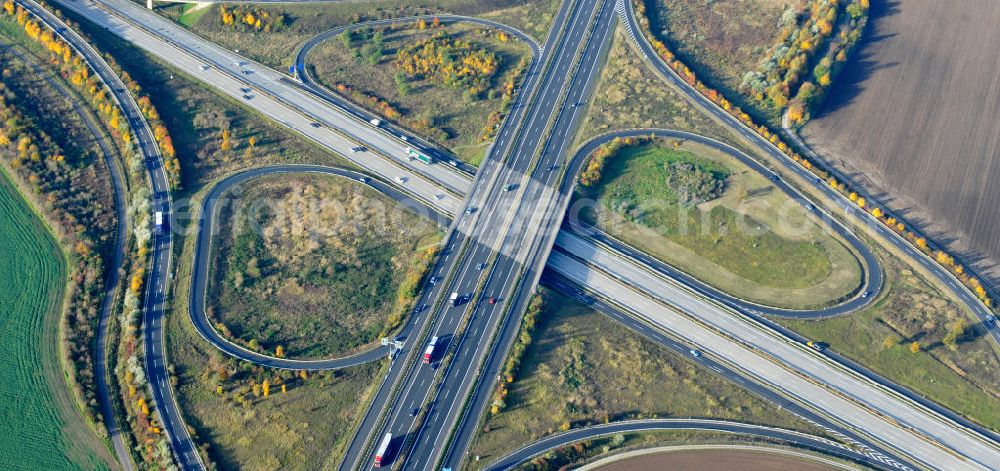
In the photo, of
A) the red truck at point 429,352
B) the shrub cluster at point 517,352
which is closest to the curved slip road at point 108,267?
the red truck at point 429,352

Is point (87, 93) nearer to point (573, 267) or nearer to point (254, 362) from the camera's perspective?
point (254, 362)

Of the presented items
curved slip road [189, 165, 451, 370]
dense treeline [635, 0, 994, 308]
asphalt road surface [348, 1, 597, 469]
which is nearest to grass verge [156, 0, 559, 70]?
asphalt road surface [348, 1, 597, 469]

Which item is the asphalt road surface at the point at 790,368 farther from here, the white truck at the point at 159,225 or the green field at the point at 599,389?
the white truck at the point at 159,225

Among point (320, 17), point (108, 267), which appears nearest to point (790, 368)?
point (108, 267)

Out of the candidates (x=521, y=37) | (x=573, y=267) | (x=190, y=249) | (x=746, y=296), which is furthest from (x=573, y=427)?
(x=521, y=37)

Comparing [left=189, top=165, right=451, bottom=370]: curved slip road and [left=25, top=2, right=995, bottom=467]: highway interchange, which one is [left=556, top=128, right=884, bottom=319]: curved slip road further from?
[left=189, top=165, right=451, bottom=370]: curved slip road

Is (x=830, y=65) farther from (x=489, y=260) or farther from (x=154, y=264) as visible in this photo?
(x=154, y=264)
